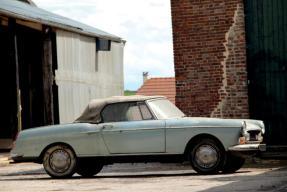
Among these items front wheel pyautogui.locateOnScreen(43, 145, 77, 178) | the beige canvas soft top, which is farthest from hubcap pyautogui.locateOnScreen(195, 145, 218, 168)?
front wheel pyautogui.locateOnScreen(43, 145, 77, 178)

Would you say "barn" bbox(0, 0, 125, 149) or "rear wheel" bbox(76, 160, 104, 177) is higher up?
"barn" bbox(0, 0, 125, 149)

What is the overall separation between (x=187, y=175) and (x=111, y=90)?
745 inches

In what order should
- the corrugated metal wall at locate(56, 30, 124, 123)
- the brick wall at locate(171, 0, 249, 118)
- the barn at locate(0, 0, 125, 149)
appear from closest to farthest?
the brick wall at locate(171, 0, 249, 118) → the barn at locate(0, 0, 125, 149) → the corrugated metal wall at locate(56, 30, 124, 123)

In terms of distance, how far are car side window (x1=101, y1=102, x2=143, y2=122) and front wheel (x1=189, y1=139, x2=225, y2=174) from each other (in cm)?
120

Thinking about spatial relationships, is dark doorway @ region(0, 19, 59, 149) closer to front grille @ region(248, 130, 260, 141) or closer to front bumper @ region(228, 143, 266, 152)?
front grille @ region(248, 130, 260, 141)

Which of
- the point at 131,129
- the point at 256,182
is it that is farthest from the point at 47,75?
the point at 256,182

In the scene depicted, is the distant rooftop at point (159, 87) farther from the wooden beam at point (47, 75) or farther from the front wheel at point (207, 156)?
the front wheel at point (207, 156)

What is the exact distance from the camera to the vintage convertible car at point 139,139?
1189 centimetres

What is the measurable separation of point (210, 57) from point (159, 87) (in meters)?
30.1

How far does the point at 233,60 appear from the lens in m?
15.2

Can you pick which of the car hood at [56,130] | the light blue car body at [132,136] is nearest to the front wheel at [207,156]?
the light blue car body at [132,136]

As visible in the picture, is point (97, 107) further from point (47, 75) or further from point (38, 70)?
point (38, 70)

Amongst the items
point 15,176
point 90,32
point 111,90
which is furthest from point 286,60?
point 111,90

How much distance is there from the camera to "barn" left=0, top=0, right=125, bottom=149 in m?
21.7
